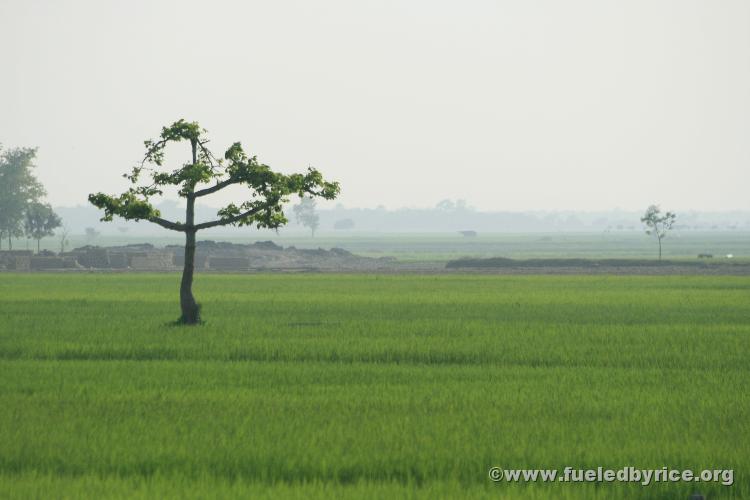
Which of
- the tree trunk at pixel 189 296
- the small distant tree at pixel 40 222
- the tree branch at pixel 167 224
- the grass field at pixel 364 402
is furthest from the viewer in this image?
the small distant tree at pixel 40 222

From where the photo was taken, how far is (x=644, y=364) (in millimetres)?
23922

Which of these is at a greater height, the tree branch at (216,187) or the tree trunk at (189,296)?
the tree branch at (216,187)

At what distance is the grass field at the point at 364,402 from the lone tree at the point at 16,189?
106 meters

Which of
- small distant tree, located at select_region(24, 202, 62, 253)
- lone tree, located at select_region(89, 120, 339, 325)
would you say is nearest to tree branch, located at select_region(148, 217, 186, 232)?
lone tree, located at select_region(89, 120, 339, 325)

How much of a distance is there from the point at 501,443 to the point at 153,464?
463 cm

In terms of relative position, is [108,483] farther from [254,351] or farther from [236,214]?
[236,214]

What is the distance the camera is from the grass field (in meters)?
13.1

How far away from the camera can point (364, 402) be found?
58.9ft

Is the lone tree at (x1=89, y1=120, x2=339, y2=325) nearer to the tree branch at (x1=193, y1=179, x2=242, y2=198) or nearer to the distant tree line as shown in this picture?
the tree branch at (x1=193, y1=179, x2=242, y2=198)

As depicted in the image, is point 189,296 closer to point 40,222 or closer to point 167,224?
point 167,224

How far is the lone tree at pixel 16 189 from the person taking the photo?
138 meters

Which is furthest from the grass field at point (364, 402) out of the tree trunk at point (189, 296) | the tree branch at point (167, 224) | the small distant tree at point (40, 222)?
the small distant tree at point (40, 222)

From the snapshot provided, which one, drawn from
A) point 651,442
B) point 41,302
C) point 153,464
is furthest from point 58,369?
Answer: point 41,302

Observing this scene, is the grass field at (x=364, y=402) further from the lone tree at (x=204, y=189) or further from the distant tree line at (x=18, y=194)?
the distant tree line at (x=18, y=194)
